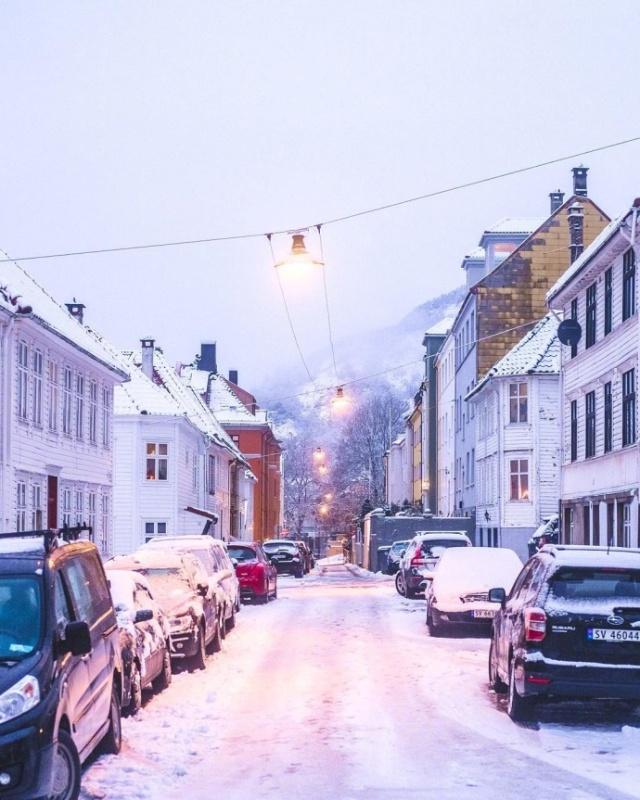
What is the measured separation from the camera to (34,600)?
862cm

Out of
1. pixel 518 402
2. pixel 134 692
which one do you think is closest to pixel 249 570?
pixel 134 692

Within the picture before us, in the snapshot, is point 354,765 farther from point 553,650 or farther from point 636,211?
point 636,211

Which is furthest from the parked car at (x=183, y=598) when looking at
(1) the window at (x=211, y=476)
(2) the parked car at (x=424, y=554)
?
(1) the window at (x=211, y=476)

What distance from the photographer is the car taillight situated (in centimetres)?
1155

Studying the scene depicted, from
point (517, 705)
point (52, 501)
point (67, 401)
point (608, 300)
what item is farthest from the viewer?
point (67, 401)

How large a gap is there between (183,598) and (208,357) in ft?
261

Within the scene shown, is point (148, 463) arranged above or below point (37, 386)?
below

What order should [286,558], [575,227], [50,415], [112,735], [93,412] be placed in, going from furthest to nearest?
[286,558] → [575,227] → [93,412] → [50,415] → [112,735]

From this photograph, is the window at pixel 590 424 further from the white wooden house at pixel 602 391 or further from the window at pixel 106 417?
the window at pixel 106 417

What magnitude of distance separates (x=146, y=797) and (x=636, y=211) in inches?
795

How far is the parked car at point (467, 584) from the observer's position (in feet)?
70.1

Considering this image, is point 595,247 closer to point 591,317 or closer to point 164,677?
point 591,317

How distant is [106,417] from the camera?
40.1m

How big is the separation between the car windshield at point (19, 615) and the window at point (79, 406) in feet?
90.3
